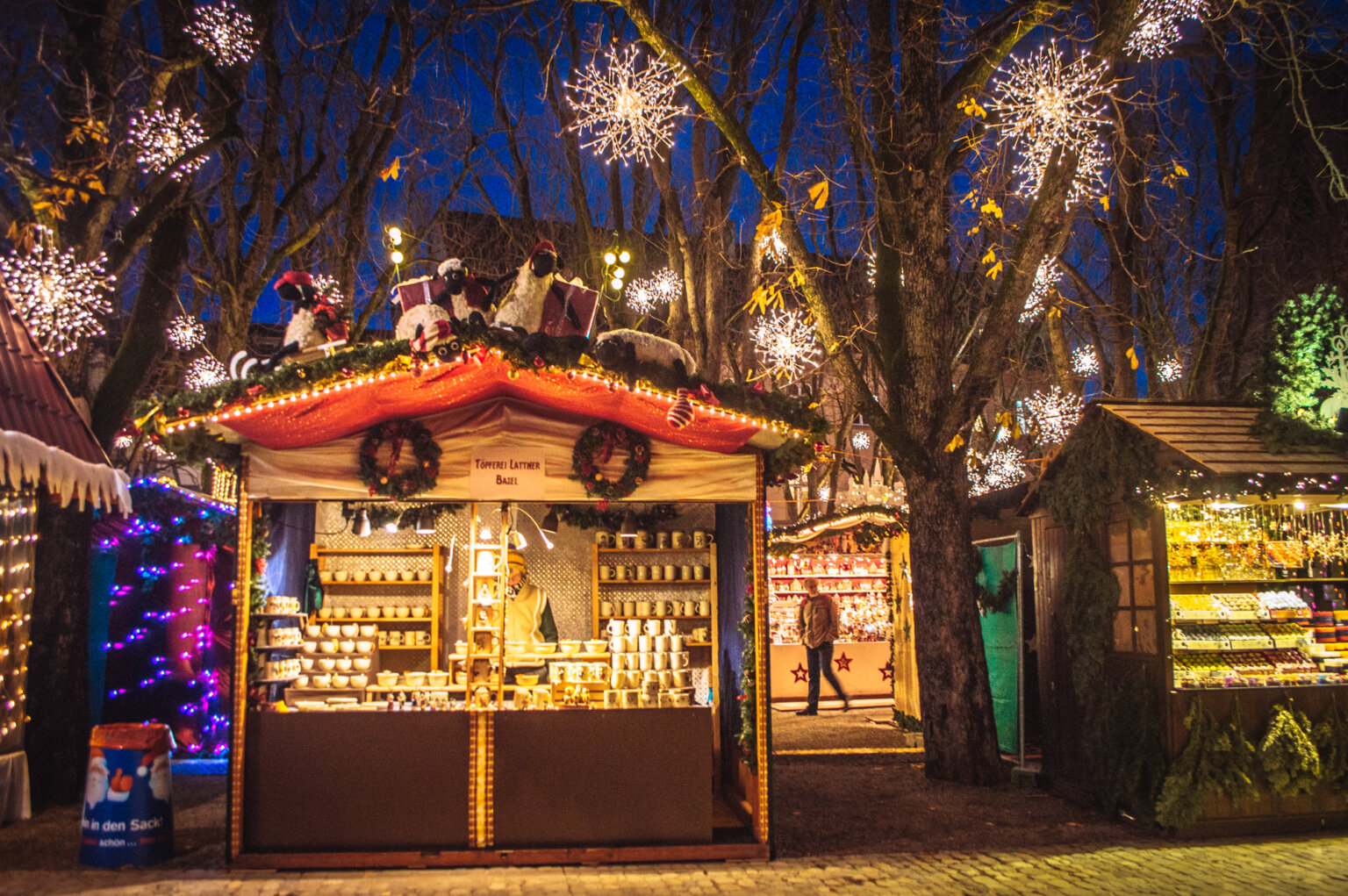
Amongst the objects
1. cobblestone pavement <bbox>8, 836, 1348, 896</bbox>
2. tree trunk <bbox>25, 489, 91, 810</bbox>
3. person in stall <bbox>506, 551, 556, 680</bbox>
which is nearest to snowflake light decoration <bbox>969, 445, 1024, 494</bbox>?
person in stall <bbox>506, 551, 556, 680</bbox>

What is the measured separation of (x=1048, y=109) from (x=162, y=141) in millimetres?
8168

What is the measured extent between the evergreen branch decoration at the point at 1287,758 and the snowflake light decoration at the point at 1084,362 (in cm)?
1382

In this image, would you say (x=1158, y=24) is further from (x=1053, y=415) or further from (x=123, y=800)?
(x=123, y=800)

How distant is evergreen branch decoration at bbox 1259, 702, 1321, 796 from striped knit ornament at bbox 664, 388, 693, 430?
218 inches

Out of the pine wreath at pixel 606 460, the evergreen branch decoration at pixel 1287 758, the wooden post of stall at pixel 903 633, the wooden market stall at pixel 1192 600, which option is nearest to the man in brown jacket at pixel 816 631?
the wooden post of stall at pixel 903 633

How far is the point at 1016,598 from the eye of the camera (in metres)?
9.60

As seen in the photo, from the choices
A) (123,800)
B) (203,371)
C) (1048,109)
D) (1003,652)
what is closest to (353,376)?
(123,800)

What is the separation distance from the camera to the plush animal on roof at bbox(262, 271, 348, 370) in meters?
6.54

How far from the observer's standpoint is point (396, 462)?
20.7 feet

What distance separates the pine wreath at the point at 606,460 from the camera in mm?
6422

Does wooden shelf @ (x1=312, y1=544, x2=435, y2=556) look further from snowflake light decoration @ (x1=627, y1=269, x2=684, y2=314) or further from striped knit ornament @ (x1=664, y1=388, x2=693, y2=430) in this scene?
snowflake light decoration @ (x1=627, y1=269, x2=684, y2=314)

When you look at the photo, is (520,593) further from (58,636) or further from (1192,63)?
(1192,63)

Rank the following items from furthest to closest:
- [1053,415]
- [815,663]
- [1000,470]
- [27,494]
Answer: [1000,470], [1053,415], [815,663], [27,494]

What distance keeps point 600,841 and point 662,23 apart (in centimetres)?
1069
